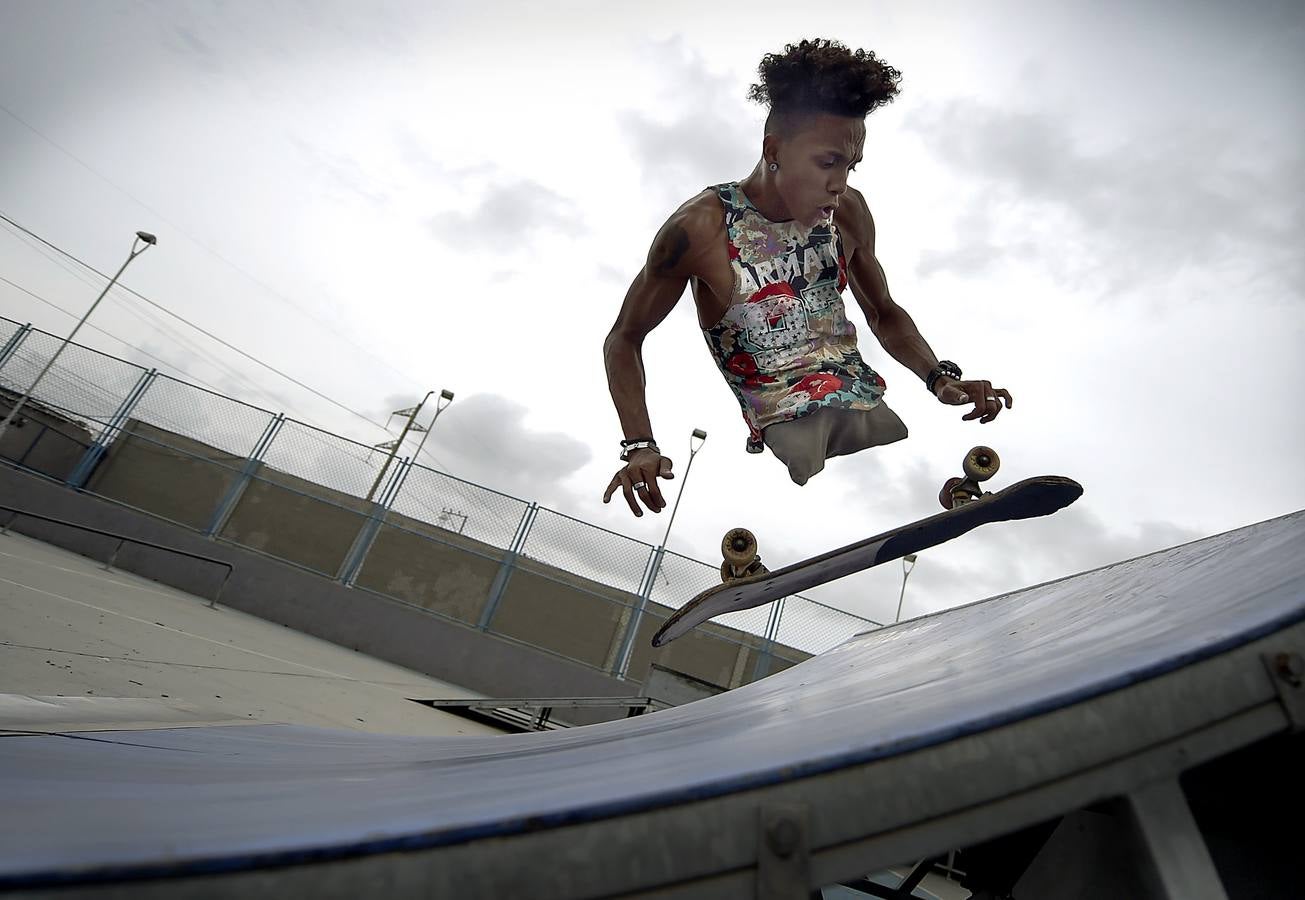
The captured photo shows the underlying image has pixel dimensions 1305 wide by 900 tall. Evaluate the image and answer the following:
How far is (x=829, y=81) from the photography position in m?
2.44

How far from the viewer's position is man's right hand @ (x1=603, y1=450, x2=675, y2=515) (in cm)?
230

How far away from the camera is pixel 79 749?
4.18ft

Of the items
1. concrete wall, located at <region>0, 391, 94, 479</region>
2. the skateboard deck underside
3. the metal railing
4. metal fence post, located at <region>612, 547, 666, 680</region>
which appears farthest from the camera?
concrete wall, located at <region>0, 391, 94, 479</region>

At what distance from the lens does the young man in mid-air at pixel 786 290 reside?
2.43 meters

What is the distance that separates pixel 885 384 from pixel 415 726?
394cm

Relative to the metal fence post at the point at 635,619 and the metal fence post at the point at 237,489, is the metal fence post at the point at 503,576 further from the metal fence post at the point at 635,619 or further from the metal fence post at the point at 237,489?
the metal fence post at the point at 237,489

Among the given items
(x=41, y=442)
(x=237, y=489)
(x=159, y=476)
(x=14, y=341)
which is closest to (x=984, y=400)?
(x=237, y=489)

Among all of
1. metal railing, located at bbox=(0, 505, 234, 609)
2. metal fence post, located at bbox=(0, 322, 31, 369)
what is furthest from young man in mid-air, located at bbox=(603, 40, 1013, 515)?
metal fence post, located at bbox=(0, 322, 31, 369)

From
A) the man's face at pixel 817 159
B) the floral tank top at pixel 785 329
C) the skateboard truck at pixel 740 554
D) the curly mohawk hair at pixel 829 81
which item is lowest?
the skateboard truck at pixel 740 554

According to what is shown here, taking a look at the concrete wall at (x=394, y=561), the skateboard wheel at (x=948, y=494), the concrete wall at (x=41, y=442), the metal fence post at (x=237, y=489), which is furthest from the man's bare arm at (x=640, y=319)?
the concrete wall at (x=41, y=442)

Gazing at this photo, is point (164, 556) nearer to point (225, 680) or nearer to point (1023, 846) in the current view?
point (225, 680)

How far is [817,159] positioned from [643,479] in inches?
50.7

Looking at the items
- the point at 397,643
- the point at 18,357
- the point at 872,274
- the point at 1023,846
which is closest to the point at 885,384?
the point at 872,274

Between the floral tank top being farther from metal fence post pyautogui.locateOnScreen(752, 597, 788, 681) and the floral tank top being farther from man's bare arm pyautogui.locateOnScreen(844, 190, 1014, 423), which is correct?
metal fence post pyautogui.locateOnScreen(752, 597, 788, 681)
